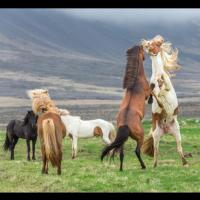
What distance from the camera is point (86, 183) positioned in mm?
11031

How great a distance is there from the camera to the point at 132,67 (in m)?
13.4

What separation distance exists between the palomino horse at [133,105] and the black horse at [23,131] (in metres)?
6.72

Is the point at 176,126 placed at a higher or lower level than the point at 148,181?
higher

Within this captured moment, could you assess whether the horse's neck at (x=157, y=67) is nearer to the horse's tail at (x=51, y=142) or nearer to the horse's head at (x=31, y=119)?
the horse's tail at (x=51, y=142)

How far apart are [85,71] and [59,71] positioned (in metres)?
9.70

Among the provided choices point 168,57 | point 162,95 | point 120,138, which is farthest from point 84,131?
point 120,138

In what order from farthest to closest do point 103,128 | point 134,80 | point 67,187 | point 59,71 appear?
point 59,71 → point 103,128 → point 134,80 → point 67,187

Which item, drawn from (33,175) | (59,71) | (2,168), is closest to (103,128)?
(2,168)

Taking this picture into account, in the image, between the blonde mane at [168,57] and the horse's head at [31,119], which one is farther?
the horse's head at [31,119]

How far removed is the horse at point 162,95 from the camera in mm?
13445

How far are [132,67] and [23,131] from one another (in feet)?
26.2


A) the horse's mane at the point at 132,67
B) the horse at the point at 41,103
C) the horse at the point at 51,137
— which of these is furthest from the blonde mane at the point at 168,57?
the horse at the point at 51,137

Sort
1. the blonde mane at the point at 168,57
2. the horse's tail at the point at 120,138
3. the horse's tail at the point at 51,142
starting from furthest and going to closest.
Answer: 1. the blonde mane at the point at 168,57
2. the horse's tail at the point at 120,138
3. the horse's tail at the point at 51,142
